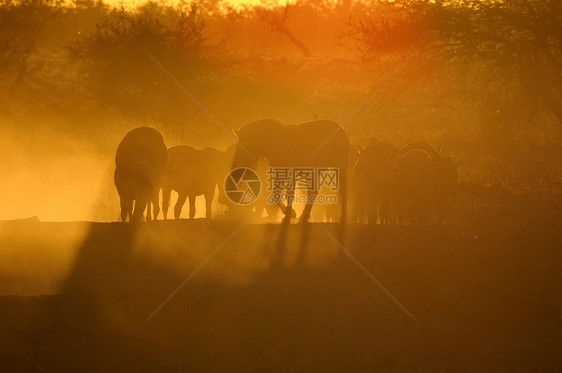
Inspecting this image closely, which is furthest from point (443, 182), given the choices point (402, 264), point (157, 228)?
point (157, 228)

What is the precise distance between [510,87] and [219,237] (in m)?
15.1

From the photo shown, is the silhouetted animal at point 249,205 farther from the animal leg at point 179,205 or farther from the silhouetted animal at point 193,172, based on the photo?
the animal leg at point 179,205

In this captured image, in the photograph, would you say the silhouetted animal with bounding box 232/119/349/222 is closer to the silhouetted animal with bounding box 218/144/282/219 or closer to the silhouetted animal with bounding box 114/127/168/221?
the silhouetted animal with bounding box 114/127/168/221

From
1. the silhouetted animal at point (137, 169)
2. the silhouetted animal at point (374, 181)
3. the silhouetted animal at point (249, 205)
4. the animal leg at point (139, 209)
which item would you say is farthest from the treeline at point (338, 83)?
the animal leg at point (139, 209)

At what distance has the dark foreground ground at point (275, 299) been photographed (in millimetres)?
8883

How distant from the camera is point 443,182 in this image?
1662 cm

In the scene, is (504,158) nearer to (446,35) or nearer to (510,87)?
(510,87)

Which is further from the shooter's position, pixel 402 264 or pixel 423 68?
pixel 423 68

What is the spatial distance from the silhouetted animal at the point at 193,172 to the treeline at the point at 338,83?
9.85 ft

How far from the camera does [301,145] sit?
45.5 ft

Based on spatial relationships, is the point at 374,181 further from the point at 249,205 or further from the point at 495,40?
the point at 495,40

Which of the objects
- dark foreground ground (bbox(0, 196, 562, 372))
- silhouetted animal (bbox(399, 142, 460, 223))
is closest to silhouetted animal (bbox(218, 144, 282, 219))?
silhouetted animal (bbox(399, 142, 460, 223))

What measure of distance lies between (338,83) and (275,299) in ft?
147

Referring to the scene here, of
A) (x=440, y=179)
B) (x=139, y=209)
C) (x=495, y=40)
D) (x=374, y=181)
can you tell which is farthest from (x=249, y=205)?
(x=495, y=40)
